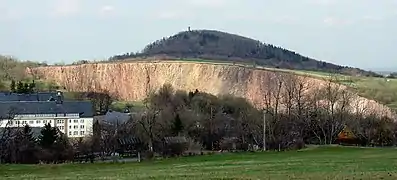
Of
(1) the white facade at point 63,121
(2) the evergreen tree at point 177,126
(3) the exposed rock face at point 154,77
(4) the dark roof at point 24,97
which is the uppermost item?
(3) the exposed rock face at point 154,77

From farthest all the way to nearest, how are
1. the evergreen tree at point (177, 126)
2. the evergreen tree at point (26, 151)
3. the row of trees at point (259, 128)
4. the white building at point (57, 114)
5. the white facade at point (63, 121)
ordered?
the white building at point (57, 114) < the white facade at point (63, 121) < the evergreen tree at point (177, 126) < the row of trees at point (259, 128) < the evergreen tree at point (26, 151)

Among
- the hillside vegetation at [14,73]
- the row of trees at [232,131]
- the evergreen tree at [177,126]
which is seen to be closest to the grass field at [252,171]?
the row of trees at [232,131]

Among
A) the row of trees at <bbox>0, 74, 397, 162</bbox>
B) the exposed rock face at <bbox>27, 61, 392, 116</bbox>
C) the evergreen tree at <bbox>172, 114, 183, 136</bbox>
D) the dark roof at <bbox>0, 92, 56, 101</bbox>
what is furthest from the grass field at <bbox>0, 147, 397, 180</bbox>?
the exposed rock face at <bbox>27, 61, 392, 116</bbox>

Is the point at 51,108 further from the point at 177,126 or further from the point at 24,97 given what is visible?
the point at 177,126

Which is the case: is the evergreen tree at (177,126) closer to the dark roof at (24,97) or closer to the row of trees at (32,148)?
the row of trees at (32,148)

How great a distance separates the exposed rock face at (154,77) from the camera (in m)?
129

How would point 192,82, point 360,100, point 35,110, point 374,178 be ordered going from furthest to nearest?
point 192,82, point 360,100, point 35,110, point 374,178

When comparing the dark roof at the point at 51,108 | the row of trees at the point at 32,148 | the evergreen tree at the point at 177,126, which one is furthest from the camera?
the dark roof at the point at 51,108

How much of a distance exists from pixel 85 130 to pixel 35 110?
9.96 metres

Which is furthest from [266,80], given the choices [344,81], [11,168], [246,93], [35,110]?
[11,168]

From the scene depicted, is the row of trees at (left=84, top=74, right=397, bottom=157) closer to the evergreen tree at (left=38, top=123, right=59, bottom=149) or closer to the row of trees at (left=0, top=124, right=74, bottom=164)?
the evergreen tree at (left=38, top=123, right=59, bottom=149)

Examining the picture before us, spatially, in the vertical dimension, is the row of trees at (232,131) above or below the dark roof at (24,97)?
below

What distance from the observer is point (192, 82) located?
5812 inches

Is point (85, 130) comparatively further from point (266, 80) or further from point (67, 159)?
point (266, 80)
